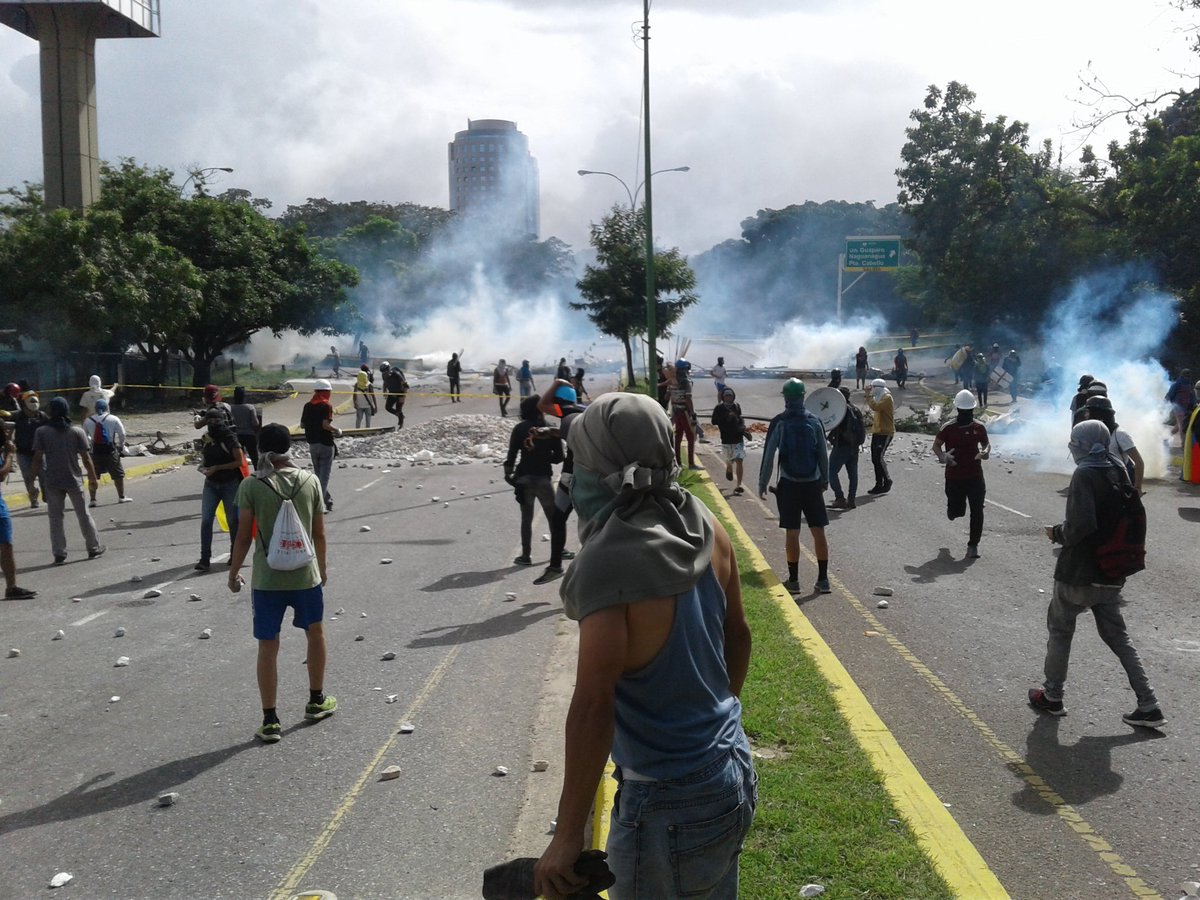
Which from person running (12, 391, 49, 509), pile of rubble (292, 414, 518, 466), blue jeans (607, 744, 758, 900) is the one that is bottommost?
pile of rubble (292, 414, 518, 466)

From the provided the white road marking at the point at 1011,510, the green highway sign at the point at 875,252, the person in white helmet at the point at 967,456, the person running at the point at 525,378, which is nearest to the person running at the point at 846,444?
the white road marking at the point at 1011,510

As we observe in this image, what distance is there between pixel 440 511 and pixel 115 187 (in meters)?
28.4

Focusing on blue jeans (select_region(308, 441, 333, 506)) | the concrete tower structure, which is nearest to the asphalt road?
blue jeans (select_region(308, 441, 333, 506))

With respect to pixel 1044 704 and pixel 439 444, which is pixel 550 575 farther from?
pixel 439 444

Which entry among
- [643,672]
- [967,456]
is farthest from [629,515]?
[967,456]

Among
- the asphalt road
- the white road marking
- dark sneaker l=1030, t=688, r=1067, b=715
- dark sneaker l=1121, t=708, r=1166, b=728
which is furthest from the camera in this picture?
the white road marking

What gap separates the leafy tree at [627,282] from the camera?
133 ft

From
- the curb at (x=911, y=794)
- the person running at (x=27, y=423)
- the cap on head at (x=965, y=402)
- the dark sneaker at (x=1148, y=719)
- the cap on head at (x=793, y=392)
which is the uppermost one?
the cap on head at (x=793, y=392)

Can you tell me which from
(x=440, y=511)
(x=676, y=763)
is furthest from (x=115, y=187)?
(x=676, y=763)

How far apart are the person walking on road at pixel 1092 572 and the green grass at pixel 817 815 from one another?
1340 millimetres

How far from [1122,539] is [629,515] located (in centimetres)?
445

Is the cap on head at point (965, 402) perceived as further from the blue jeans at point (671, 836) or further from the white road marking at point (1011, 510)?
the blue jeans at point (671, 836)

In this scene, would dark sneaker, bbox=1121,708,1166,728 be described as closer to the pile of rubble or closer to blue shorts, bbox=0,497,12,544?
blue shorts, bbox=0,497,12,544

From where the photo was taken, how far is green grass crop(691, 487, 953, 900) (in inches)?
159
